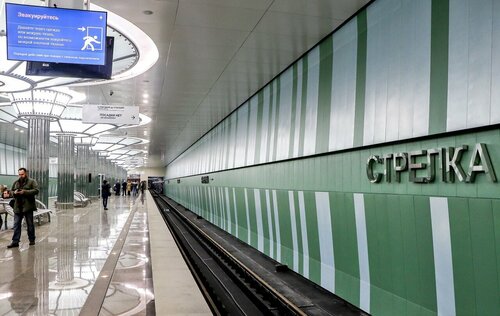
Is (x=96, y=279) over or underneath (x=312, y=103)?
underneath

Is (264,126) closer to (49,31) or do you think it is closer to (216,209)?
(49,31)

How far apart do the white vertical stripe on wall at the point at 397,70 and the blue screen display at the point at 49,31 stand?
158 inches

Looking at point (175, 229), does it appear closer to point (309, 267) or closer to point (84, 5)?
point (309, 267)

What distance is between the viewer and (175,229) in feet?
57.8

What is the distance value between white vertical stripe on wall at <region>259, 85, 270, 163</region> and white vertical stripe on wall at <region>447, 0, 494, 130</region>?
240 inches

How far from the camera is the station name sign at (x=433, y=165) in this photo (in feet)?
11.5

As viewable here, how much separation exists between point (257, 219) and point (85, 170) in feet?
86.0

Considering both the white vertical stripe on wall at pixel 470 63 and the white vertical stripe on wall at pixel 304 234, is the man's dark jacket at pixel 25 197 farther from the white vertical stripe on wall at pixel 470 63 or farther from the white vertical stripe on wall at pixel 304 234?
the white vertical stripe on wall at pixel 470 63

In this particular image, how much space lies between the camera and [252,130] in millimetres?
11359

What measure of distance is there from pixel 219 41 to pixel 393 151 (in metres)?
3.77

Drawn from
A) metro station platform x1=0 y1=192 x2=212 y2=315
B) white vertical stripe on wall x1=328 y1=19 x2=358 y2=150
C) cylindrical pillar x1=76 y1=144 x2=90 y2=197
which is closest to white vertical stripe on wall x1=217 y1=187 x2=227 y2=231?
metro station platform x1=0 y1=192 x2=212 y2=315

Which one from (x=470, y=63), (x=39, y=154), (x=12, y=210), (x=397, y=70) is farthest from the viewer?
(x=39, y=154)

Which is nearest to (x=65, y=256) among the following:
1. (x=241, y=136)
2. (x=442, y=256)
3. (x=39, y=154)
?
(x=241, y=136)

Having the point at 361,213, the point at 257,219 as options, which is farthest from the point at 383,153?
the point at 257,219
